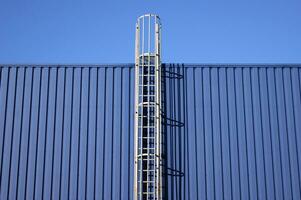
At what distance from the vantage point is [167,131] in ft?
50.6

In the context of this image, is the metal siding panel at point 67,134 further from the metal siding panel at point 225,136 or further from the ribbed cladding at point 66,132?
the metal siding panel at point 225,136

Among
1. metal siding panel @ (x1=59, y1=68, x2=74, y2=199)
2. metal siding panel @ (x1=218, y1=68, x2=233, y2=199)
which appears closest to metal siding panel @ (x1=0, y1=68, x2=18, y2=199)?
metal siding panel @ (x1=59, y1=68, x2=74, y2=199)

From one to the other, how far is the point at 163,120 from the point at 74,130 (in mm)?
3270

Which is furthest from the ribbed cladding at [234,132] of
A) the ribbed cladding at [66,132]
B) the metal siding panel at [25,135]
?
the metal siding panel at [25,135]

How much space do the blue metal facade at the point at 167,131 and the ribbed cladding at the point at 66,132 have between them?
0.12 ft

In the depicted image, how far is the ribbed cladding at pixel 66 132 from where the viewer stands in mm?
14750

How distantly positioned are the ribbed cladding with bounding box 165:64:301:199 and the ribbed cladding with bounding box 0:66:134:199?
1.79 metres

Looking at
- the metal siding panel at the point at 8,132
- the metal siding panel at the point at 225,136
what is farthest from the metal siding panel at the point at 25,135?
the metal siding panel at the point at 225,136

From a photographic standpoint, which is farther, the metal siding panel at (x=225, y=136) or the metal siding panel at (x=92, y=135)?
the metal siding panel at (x=225, y=136)

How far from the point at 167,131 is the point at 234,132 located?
2461mm

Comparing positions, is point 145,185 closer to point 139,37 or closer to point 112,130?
point 112,130

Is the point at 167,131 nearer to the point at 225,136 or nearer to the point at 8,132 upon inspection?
the point at 225,136

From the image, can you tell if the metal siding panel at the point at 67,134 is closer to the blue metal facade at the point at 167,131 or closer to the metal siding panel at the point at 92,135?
the blue metal facade at the point at 167,131

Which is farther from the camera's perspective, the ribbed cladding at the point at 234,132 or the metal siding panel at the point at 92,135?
the ribbed cladding at the point at 234,132
